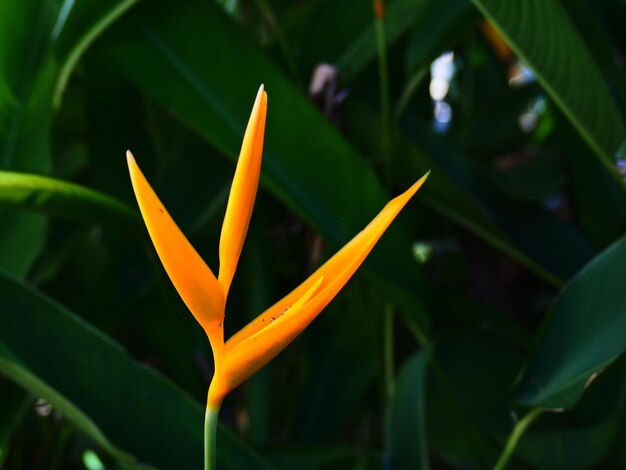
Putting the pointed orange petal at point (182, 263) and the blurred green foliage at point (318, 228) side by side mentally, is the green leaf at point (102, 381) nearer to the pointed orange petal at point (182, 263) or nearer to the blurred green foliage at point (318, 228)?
the blurred green foliage at point (318, 228)

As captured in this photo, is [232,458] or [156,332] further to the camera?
[156,332]

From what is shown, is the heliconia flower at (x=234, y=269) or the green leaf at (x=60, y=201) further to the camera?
the green leaf at (x=60, y=201)

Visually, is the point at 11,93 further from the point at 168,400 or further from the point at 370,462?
the point at 370,462

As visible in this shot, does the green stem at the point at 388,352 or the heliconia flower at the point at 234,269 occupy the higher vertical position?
the heliconia flower at the point at 234,269

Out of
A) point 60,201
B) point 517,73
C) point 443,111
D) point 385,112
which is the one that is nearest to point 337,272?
point 60,201

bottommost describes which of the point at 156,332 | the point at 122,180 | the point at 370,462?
the point at 370,462

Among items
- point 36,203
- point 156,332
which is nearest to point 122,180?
point 156,332

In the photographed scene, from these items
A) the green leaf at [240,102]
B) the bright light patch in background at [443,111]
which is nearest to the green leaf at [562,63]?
the green leaf at [240,102]

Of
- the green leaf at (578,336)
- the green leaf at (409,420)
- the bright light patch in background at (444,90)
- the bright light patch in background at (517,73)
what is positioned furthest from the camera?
the bright light patch in background at (517,73)
